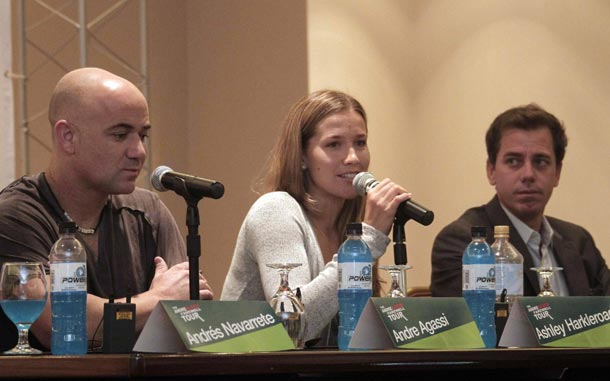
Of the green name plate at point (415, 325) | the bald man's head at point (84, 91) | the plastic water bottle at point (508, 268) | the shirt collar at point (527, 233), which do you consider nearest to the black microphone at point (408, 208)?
the green name plate at point (415, 325)

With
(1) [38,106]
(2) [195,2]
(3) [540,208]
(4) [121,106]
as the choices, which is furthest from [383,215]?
(2) [195,2]

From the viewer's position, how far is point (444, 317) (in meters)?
2.03

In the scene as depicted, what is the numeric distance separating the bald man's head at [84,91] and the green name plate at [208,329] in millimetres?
1136

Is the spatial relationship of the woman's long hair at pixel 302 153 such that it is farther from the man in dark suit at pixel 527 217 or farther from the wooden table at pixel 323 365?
the wooden table at pixel 323 365

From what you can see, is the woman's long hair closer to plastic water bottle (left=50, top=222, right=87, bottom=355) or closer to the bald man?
the bald man

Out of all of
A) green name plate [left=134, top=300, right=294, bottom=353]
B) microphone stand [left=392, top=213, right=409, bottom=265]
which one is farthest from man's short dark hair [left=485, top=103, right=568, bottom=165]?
green name plate [left=134, top=300, right=294, bottom=353]

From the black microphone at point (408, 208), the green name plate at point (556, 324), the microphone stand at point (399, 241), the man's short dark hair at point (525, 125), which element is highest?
the man's short dark hair at point (525, 125)

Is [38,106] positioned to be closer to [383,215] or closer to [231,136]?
[231,136]

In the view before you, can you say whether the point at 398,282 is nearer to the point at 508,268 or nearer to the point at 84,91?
the point at 508,268

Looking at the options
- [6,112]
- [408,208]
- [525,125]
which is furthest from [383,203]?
[6,112]

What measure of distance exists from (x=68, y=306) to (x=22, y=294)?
106mm

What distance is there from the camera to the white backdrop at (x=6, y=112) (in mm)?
3832

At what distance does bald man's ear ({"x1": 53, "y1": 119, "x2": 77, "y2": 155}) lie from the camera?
2885 millimetres

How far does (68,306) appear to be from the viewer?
6.47 feet
